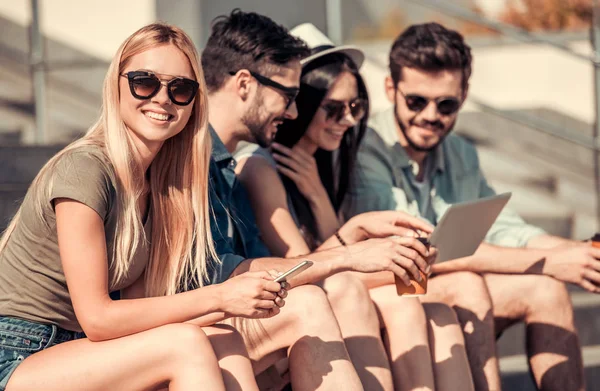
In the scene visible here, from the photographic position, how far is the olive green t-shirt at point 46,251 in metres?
2.46

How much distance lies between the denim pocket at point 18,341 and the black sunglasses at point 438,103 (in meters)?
1.84

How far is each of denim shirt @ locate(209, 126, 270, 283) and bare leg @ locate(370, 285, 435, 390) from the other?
0.47 m

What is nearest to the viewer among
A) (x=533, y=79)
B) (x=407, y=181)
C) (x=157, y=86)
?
(x=157, y=86)

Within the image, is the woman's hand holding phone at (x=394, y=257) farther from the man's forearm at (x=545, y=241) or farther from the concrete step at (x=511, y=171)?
the concrete step at (x=511, y=171)

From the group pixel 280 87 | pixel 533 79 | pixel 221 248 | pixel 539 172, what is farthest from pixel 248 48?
pixel 533 79

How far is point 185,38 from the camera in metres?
2.67

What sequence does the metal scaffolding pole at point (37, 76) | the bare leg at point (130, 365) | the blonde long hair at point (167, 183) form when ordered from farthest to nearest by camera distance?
the metal scaffolding pole at point (37, 76)
the blonde long hair at point (167, 183)
the bare leg at point (130, 365)

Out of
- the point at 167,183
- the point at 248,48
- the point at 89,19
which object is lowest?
the point at 167,183

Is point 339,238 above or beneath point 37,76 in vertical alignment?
beneath

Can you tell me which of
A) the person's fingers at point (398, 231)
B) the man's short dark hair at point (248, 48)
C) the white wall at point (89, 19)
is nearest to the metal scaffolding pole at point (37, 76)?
the white wall at point (89, 19)

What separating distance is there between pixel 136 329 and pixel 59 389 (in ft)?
0.74

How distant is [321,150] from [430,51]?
0.59 meters

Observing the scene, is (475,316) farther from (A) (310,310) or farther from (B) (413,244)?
(A) (310,310)

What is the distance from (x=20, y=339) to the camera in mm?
2471
